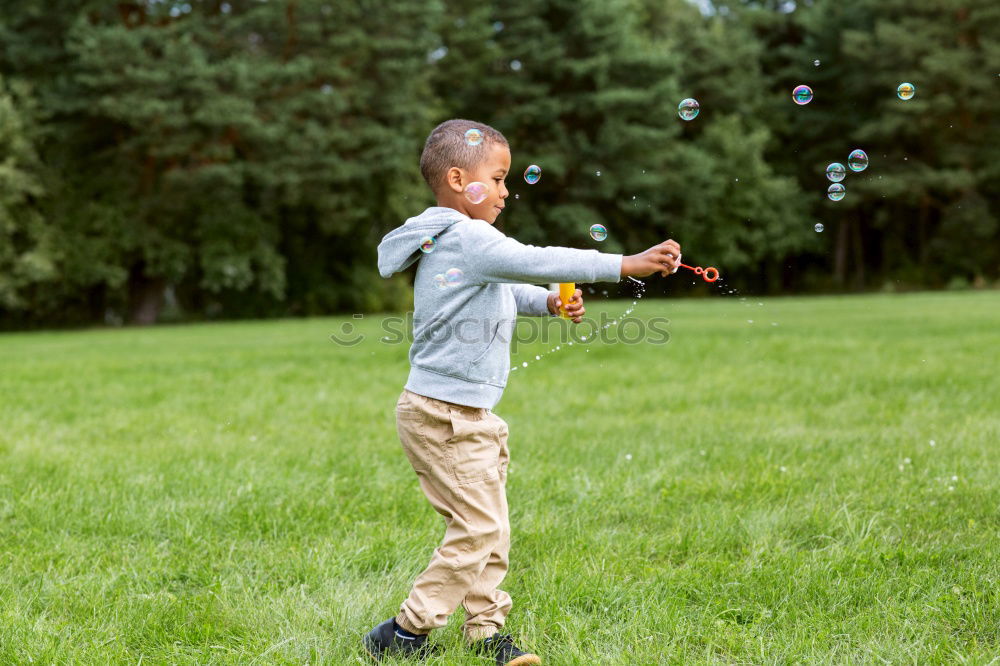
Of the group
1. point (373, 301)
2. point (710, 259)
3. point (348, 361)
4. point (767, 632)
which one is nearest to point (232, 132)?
point (373, 301)

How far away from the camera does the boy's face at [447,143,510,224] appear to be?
281cm

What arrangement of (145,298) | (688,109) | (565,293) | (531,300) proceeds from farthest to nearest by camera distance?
(145,298) → (688,109) → (531,300) → (565,293)

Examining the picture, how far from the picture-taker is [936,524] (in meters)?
3.90

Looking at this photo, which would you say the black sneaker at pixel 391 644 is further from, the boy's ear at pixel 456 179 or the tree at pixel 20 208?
the tree at pixel 20 208

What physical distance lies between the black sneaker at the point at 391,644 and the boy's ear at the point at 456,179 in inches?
52.1

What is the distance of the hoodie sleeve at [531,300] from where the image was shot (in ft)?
10.3

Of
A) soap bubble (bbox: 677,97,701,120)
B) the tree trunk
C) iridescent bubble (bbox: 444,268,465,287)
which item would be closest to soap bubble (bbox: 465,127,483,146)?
iridescent bubble (bbox: 444,268,465,287)

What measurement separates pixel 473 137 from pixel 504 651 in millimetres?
1541

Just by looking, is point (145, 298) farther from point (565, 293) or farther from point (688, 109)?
point (565, 293)

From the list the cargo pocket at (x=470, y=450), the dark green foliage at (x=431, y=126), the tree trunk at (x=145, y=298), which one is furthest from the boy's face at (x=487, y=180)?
the tree trunk at (x=145, y=298)

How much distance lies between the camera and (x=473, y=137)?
9.23 feet

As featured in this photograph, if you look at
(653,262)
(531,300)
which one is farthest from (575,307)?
(653,262)

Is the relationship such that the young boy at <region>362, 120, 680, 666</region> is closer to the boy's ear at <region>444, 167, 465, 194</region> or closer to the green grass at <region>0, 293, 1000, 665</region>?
the boy's ear at <region>444, 167, 465, 194</region>

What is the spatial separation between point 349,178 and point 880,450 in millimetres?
23141
